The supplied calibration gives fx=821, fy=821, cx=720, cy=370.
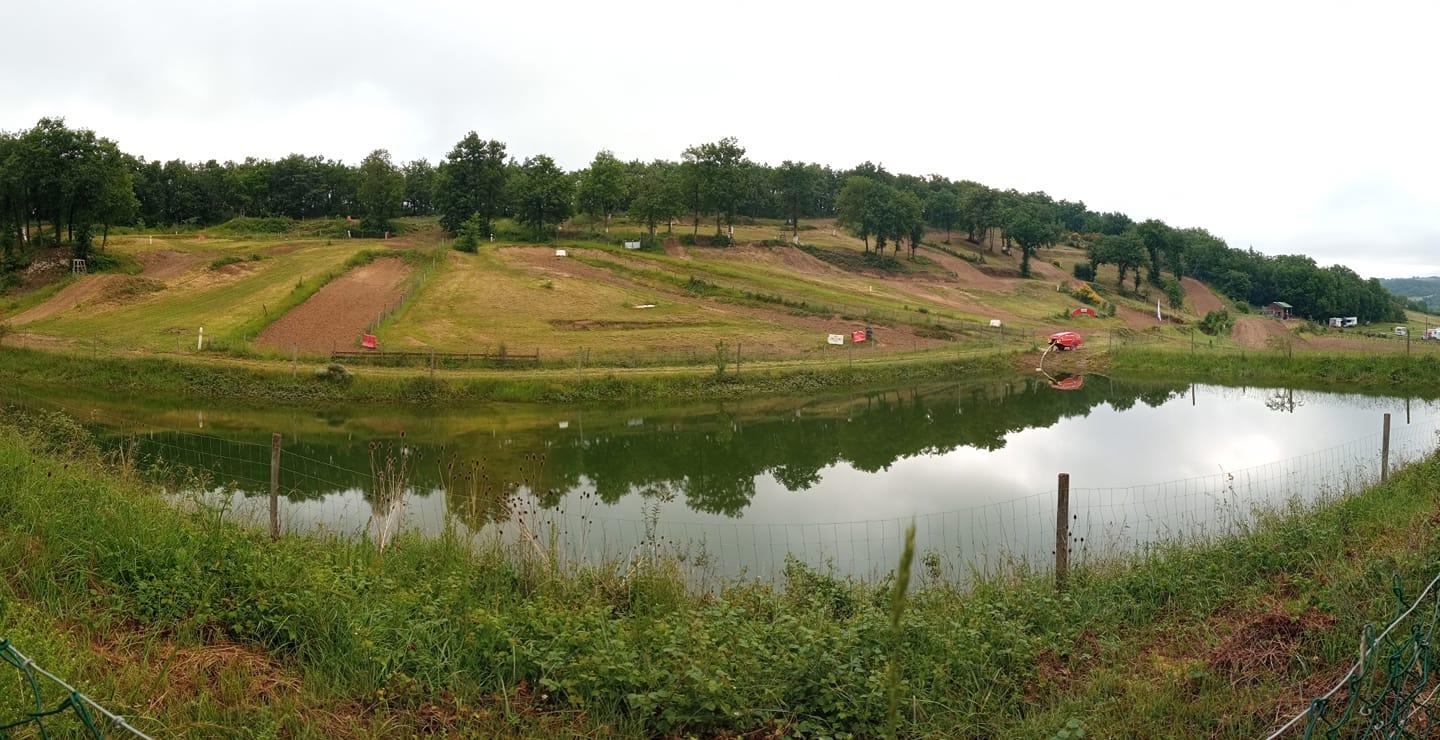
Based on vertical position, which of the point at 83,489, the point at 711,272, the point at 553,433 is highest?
the point at 711,272

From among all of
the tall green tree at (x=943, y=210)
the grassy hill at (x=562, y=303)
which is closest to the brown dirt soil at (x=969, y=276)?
the grassy hill at (x=562, y=303)

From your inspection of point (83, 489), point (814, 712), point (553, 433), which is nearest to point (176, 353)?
point (553, 433)

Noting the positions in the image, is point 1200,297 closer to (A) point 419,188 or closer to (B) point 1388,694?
(A) point 419,188

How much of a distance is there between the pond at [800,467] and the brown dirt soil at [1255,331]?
28.1 m

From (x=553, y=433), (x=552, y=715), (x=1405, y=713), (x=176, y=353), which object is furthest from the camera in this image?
(x=176, y=353)

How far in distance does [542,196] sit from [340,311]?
32.0 m

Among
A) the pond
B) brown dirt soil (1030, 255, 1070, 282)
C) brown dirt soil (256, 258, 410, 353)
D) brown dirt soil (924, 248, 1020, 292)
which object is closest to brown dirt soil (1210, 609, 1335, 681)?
the pond

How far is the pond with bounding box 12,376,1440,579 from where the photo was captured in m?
12.3

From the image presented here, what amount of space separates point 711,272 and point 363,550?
182ft

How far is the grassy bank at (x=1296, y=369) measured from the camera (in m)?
34.3

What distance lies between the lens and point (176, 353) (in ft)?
112

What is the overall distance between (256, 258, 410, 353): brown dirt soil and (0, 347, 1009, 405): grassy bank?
475 cm

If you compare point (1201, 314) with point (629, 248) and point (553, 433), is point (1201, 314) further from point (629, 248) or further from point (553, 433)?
point (553, 433)

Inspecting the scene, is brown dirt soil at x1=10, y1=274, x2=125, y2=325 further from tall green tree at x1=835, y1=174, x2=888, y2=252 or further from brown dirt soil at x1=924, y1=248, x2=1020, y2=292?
brown dirt soil at x1=924, y1=248, x2=1020, y2=292
